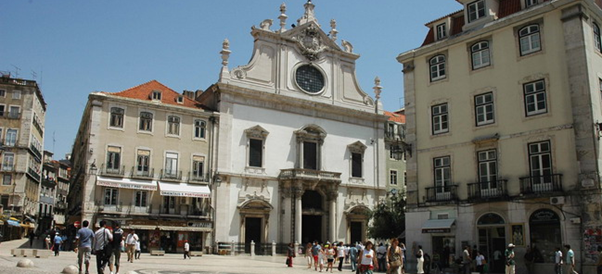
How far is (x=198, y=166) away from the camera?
41750 mm

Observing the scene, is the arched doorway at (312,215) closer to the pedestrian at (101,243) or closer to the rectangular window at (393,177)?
the rectangular window at (393,177)

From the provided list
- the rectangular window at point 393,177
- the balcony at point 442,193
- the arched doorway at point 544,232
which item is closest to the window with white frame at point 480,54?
the balcony at point 442,193

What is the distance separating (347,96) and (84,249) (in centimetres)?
3715

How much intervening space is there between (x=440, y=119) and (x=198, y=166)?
20.0 meters

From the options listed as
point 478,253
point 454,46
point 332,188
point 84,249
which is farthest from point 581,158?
point 332,188

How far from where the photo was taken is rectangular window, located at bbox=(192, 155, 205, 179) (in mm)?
41406

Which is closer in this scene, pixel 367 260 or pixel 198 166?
pixel 367 260

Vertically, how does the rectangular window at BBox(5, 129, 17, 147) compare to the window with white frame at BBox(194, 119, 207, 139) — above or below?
above

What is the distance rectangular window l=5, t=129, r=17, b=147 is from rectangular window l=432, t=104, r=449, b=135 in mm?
43455

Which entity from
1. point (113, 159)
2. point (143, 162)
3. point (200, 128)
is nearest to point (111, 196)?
point (113, 159)

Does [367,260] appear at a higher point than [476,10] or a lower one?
lower

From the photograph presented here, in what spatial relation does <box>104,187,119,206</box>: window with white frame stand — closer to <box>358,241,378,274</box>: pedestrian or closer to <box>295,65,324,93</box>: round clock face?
<box>295,65,324,93</box>: round clock face

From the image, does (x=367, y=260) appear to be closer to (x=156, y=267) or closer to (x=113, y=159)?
(x=156, y=267)

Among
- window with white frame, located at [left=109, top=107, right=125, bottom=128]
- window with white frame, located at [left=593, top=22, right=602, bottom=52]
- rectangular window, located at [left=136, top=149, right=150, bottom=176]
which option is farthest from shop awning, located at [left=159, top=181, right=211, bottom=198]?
window with white frame, located at [left=593, top=22, right=602, bottom=52]
